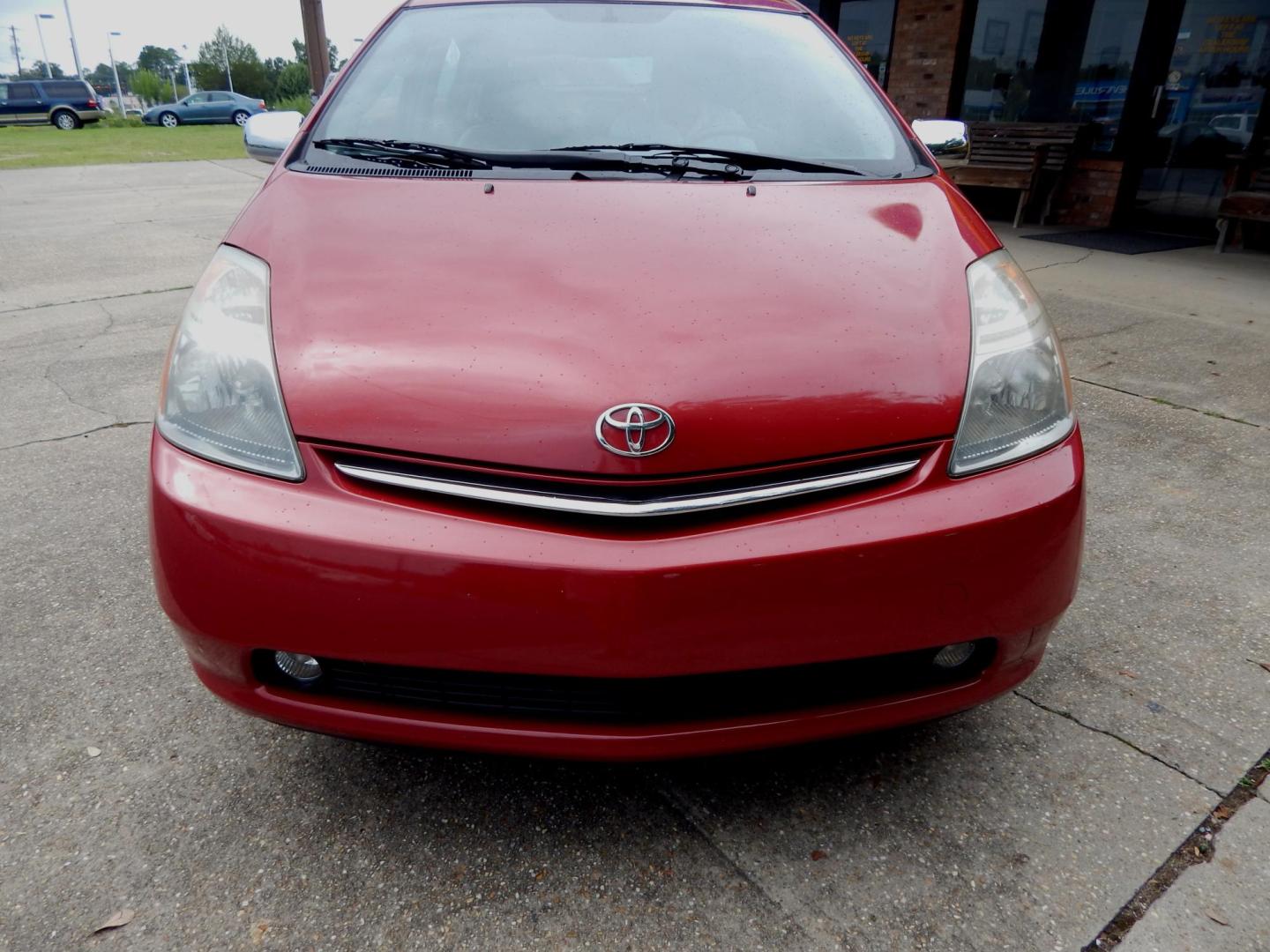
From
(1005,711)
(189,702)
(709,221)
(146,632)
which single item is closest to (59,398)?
(146,632)

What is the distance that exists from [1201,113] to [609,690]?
940 centimetres

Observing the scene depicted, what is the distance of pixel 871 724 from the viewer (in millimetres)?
1487

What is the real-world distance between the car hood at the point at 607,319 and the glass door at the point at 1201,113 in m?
7.89

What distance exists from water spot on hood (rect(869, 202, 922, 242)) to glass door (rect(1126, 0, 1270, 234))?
7541 millimetres

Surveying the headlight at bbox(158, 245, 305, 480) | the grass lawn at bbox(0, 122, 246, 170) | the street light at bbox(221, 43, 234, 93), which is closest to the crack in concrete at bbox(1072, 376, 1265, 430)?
the headlight at bbox(158, 245, 305, 480)

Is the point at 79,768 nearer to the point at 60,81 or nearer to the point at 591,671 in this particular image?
the point at 591,671

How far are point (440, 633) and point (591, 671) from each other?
23 centimetres

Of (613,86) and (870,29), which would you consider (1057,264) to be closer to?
(870,29)

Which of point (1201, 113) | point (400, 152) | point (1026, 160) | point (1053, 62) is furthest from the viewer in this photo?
point (1053, 62)

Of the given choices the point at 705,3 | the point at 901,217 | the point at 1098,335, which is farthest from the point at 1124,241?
the point at 901,217

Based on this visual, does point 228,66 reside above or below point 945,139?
below

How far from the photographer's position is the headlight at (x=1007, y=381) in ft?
4.85

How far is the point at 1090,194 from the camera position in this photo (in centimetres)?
882

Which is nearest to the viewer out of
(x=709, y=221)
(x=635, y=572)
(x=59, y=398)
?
Result: (x=635, y=572)
